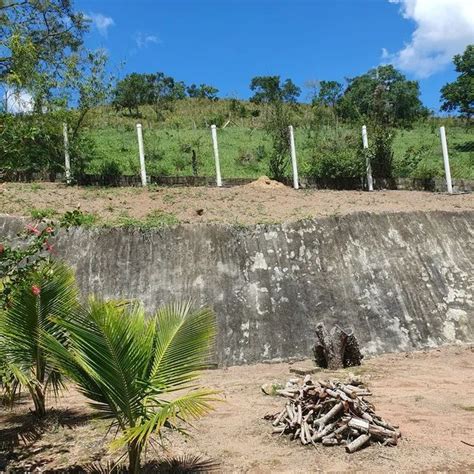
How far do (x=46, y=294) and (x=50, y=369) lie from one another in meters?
0.91

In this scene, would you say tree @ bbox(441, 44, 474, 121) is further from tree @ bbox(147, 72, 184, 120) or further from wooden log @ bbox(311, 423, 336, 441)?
wooden log @ bbox(311, 423, 336, 441)

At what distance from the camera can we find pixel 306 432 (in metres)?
5.46

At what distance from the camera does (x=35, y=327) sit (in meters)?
5.79

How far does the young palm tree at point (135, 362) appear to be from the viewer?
396cm

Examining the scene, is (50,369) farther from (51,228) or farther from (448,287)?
(448,287)

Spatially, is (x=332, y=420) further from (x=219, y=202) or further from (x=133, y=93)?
(x=133, y=93)

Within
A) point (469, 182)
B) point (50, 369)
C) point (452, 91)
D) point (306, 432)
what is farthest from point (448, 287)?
point (452, 91)

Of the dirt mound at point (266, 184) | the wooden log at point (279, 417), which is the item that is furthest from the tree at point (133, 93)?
the wooden log at point (279, 417)

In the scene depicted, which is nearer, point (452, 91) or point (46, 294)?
point (46, 294)

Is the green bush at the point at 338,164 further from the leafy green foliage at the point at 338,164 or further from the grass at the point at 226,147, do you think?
the grass at the point at 226,147

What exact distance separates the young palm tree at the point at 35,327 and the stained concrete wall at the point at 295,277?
435cm

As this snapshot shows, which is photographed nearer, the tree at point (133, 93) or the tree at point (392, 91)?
the tree at point (133, 93)

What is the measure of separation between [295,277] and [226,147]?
1415 cm

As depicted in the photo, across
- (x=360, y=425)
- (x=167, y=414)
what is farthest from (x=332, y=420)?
(x=167, y=414)
